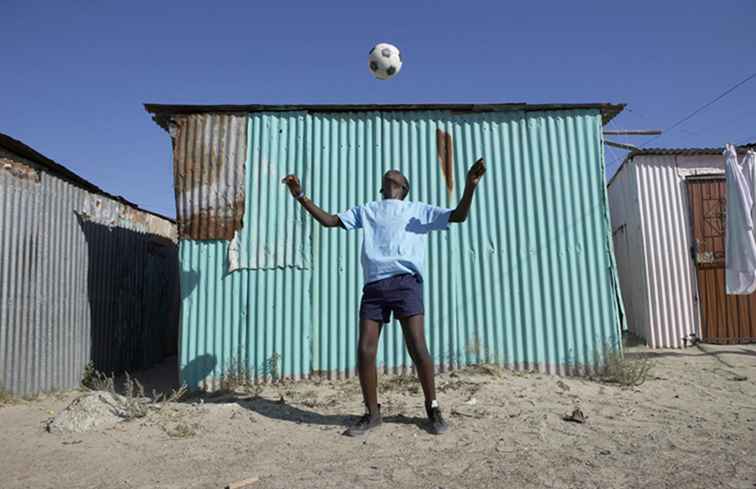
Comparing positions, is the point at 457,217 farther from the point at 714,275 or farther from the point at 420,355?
the point at 714,275

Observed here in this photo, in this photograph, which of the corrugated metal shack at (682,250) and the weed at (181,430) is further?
the corrugated metal shack at (682,250)

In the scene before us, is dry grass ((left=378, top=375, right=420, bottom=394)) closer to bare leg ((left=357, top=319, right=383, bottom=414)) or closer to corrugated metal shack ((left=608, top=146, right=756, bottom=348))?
bare leg ((left=357, top=319, right=383, bottom=414))

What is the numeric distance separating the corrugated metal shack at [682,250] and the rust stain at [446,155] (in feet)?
12.6

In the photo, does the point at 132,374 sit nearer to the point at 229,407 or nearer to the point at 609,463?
the point at 229,407

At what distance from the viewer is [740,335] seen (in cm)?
712

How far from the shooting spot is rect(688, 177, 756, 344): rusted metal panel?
A: 714 cm

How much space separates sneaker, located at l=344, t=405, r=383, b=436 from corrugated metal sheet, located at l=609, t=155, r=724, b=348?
580 centimetres

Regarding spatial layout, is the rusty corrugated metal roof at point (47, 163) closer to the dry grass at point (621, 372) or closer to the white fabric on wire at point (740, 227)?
the dry grass at point (621, 372)

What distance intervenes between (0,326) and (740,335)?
31.4 feet

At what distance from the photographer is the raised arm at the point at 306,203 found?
10.8 ft

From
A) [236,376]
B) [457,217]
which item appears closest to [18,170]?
[236,376]

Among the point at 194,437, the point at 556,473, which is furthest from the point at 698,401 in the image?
the point at 194,437

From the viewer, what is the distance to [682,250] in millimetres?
7328

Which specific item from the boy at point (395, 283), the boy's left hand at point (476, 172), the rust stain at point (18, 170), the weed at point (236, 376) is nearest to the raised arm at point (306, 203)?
the boy at point (395, 283)
